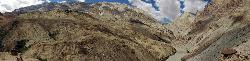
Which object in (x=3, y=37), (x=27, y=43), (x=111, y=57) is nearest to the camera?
(x=111, y=57)

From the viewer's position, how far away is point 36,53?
144m

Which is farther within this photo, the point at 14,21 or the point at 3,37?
the point at 14,21

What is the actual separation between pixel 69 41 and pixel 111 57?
18557mm

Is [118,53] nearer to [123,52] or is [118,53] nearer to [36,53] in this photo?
[123,52]

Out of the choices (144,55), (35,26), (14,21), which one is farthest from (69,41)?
(14,21)

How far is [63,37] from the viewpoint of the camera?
170750mm

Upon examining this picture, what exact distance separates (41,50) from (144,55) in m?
34.2

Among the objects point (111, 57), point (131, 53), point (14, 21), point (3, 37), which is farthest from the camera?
point (14, 21)

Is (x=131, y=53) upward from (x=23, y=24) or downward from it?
downward

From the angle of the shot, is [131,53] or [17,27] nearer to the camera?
[131,53]

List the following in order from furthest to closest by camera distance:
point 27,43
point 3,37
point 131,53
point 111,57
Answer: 1. point 3,37
2. point 27,43
3. point 131,53
4. point 111,57

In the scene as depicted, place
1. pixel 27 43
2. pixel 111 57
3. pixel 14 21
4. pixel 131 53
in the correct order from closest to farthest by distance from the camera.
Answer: pixel 111 57
pixel 131 53
pixel 27 43
pixel 14 21

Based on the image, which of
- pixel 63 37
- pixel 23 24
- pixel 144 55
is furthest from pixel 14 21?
pixel 144 55

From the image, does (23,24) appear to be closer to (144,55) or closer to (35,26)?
(35,26)
